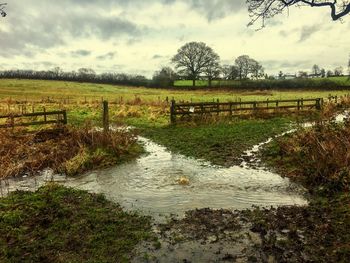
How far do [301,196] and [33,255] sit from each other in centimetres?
689

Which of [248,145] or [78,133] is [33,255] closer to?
[78,133]

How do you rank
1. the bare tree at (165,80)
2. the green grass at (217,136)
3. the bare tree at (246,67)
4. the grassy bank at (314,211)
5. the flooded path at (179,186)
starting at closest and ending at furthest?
the grassy bank at (314,211) → the flooded path at (179,186) → the green grass at (217,136) → the bare tree at (165,80) → the bare tree at (246,67)

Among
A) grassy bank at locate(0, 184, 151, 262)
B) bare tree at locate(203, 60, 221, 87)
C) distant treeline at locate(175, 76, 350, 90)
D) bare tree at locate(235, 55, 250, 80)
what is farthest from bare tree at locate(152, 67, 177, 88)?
grassy bank at locate(0, 184, 151, 262)

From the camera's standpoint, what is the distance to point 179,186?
1109 centimetres

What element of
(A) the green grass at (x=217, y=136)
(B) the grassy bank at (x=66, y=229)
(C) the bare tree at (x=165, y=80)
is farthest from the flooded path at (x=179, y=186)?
(C) the bare tree at (x=165, y=80)

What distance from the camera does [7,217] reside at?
323 inches

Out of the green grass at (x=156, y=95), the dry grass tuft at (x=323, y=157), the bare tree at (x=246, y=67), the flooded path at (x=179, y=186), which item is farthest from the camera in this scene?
the bare tree at (x=246, y=67)

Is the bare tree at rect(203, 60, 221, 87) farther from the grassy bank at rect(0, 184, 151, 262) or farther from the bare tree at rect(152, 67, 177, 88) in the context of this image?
the grassy bank at rect(0, 184, 151, 262)

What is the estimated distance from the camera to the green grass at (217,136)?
15695 millimetres

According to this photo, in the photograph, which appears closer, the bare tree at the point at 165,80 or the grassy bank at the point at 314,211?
the grassy bank at the point at 314,211

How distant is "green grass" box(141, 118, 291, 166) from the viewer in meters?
15.7

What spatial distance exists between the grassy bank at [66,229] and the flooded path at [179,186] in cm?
88

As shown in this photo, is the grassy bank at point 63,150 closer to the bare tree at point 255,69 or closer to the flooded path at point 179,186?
the flooded path at point 179,186

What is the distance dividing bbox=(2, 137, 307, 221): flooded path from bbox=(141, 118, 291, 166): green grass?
1.63 m
